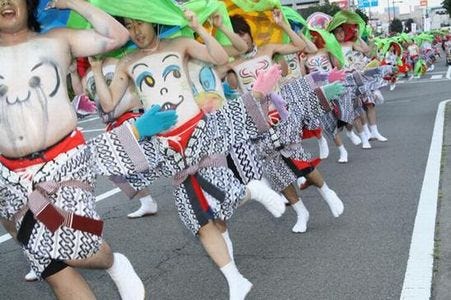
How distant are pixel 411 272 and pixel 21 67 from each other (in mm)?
2558

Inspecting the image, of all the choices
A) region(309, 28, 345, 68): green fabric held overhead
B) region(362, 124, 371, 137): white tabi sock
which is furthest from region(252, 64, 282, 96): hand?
region(362, 124, 371, 137): white tabi sock

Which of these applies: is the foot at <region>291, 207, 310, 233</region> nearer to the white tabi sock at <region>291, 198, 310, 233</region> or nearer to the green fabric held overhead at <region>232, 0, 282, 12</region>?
the white tabi sock at <region>291, 198, 310, 233</region>

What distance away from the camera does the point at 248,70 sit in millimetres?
5598

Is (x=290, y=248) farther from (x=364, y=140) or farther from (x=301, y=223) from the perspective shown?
(x=364, y=140)

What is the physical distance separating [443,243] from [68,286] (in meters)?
2.68

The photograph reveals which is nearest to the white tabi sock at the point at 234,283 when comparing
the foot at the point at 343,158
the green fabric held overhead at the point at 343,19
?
the foot at the point at 343,158

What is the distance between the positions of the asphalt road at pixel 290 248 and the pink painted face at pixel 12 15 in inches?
76.1

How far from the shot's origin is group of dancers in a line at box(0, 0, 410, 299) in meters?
3.10

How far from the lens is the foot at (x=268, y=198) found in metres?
4.13

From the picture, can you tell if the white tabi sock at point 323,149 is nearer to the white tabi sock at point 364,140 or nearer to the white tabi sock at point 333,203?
the white tabi sock at point 364,140

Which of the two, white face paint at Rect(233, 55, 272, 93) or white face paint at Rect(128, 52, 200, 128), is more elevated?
white face paint at Rect(128, 52, 200, 128)

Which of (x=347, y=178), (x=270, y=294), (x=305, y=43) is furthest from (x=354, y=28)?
(x=270, y=294)

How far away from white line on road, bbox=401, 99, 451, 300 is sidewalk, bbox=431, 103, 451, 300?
0.12ft

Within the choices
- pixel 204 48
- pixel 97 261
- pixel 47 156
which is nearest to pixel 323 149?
pixel 204 48
